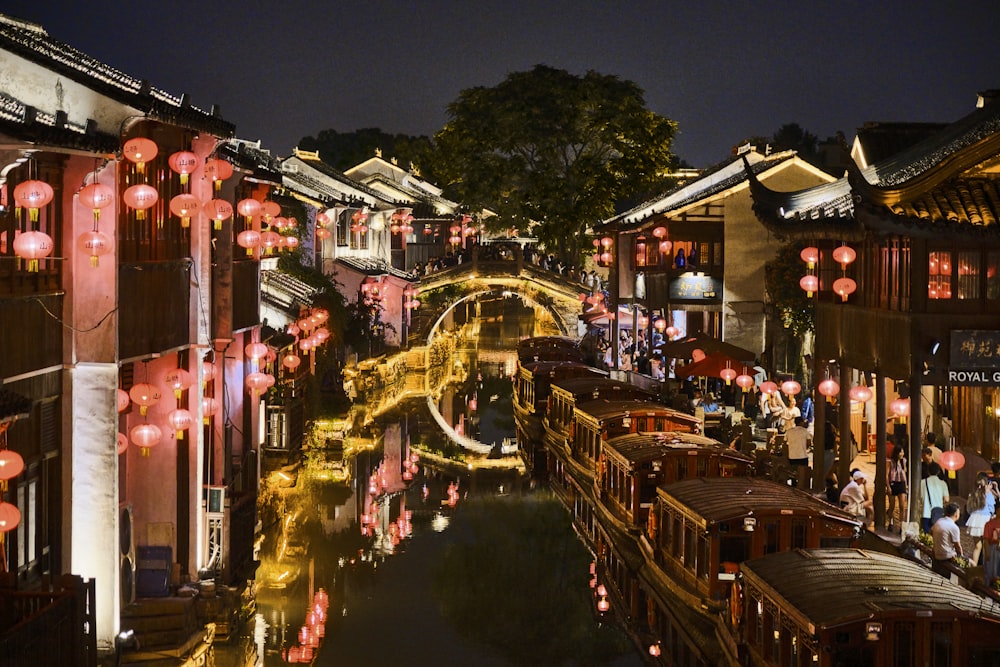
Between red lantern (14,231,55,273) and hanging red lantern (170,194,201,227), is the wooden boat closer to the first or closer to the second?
red lantern (14,231,55,273)

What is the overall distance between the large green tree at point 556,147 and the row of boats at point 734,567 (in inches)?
948

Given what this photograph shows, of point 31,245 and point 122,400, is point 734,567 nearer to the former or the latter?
point 122,400

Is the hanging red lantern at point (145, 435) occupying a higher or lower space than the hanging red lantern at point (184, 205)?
lower

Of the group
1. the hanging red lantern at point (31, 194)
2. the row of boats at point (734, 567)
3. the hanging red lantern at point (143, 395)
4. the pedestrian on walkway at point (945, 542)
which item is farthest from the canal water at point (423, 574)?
the hanging red lantern at point (31, 194)

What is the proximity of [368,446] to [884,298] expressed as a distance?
21077 mm

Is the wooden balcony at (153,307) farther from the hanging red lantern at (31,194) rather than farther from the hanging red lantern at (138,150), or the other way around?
the hanging red lantern at (31,194)

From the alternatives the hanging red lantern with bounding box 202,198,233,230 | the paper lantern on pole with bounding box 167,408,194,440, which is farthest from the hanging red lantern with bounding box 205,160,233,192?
the paper lantern on pole with bounding box 167,408,194,440

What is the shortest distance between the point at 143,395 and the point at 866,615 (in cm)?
987

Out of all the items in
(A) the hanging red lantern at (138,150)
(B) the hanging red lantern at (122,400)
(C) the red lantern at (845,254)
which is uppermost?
(A) the hanging red lantern at (138,150)

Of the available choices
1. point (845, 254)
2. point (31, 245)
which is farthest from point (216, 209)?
point (845, 254)

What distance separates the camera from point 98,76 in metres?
18.9

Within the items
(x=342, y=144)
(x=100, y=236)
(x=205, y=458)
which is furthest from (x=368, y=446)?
(x=342, y=144)

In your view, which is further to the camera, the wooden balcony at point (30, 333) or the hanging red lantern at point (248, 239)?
the hanging red lantern at point (248, 239)

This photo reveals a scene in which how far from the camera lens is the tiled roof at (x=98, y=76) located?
15243mm
